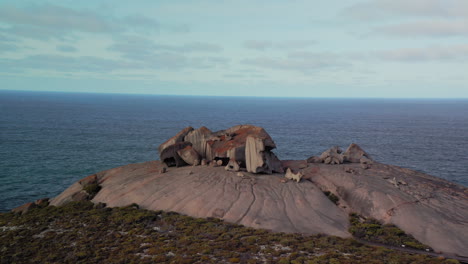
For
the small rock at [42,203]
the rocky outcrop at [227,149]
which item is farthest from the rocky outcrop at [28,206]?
the rocky outcrop at [227,149]

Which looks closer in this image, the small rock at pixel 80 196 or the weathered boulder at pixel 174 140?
the small rock at pixel 80 196

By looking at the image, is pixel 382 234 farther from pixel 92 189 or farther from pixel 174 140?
pixel 92 189

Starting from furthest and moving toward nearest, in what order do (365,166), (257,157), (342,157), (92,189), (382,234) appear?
(342,157)
(365,166)
(92,189)
(257,157)
(382,234)

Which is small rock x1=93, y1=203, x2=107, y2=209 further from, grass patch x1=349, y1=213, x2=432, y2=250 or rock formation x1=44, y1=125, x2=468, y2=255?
grass patch x1=349, y1=213, x2=432, y2=250

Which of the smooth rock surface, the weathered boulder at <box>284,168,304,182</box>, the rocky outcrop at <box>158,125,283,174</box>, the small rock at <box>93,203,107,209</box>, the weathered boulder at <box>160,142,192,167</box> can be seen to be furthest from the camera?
the weathered boulder at <box>160,142,192,167</box>

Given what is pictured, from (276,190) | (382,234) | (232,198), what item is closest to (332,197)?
(276,190)

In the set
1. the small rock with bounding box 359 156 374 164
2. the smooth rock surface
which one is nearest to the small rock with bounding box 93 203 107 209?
the smooth rock surface

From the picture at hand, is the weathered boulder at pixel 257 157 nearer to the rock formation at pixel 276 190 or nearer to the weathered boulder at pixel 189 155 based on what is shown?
the rock formation at pixel 276 190
